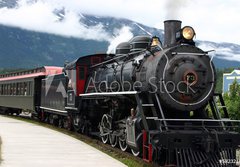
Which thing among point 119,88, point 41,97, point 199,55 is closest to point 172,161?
point 199,55

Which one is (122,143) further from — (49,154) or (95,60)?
(95,60)

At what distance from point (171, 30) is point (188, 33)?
0.50 m

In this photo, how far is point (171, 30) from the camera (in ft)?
34.4

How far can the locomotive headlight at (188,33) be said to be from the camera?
10.1 m

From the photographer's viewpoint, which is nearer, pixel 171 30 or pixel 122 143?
pixel 171 30

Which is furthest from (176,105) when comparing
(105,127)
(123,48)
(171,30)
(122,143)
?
(123,48)

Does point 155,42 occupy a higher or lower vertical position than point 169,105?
higher

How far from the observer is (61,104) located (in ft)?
59.0

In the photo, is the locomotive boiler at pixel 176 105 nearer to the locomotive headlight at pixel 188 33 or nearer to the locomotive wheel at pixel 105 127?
the locomotive headlight at pixel 188 33

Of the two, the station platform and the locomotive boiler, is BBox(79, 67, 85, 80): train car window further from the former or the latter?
the locomotive boiler

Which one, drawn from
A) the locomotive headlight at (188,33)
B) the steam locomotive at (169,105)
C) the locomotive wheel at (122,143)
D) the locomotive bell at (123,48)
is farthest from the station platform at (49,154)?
the locomotive headlight at (188,33)

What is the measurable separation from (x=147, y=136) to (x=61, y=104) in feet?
30.2

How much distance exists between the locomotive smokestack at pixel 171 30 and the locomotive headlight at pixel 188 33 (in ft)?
1.17

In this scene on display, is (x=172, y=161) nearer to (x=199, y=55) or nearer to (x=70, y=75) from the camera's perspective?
(x=199, y=55)
